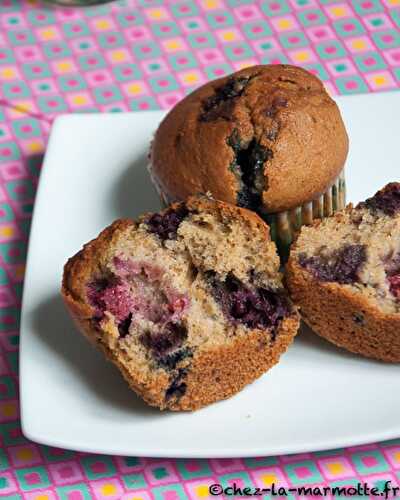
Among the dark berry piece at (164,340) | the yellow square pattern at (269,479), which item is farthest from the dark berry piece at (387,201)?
the yellow square pattern at (269,479)

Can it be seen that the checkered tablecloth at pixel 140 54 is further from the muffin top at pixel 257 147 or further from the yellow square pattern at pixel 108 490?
the yellow square pattern at pixel 108 490

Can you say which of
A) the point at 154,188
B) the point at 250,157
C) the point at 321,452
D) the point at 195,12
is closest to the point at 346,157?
the point at 250,157

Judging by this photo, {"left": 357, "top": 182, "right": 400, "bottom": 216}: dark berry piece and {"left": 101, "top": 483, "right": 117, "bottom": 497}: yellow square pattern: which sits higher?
{"left": 357, "top": 182, "right": 400, "bottom": 216}: dark berry piece

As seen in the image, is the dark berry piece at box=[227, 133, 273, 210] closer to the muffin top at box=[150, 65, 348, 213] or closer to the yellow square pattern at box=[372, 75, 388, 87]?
the muffin top at box=[150, 65, 348, 213]

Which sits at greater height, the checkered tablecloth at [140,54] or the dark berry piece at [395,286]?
the dark berry piece at [395,286]

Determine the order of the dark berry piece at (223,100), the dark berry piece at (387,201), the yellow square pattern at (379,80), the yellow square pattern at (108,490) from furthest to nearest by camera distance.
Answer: the yellow square pattern at (379,80) → the dark berry piece at (223,100) → the dark berry piece at (387,201) → the yellow square pattern at (108,490)

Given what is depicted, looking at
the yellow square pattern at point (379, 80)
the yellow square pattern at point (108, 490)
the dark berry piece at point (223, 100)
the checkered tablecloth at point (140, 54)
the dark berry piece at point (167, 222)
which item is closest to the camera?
the yellow square pattern at point (108, 490)

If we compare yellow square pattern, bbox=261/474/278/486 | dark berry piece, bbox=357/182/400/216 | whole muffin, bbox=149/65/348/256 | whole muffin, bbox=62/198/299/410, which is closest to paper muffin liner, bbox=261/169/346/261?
whole muffin, bbox=149/65/348/256
